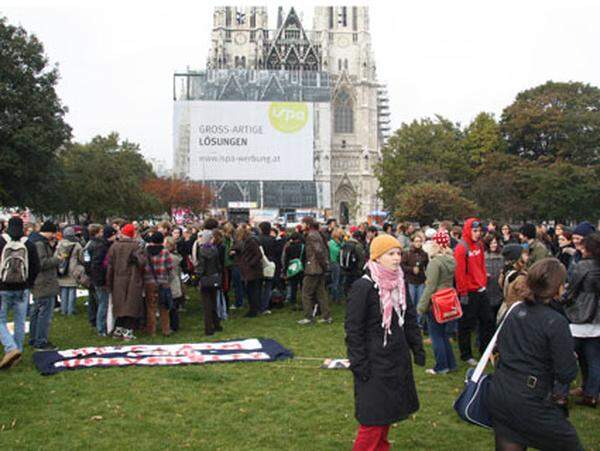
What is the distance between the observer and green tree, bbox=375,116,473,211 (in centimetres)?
4144

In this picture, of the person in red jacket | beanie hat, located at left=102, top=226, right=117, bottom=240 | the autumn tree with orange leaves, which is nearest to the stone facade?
the autumn tree with orange leaves

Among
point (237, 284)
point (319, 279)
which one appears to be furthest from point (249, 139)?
point (319, 279)

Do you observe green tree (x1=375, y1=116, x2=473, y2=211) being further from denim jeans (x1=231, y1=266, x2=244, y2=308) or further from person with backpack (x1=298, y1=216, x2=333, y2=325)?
person with backpack (x1=298, y1=216, x2=333, y2=325)

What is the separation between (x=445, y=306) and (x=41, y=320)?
5430 millimetres

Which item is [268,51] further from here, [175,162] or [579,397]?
[579,397]

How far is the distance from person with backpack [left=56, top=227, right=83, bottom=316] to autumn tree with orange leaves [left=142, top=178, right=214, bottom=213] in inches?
1486

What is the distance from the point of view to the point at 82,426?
521 centimetres

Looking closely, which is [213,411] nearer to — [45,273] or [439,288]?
[439,288]

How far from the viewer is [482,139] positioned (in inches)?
1671

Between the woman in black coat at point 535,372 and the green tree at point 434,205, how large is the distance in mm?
28924

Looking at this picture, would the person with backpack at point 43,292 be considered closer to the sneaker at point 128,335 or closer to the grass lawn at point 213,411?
the grass lawn at point 213,411

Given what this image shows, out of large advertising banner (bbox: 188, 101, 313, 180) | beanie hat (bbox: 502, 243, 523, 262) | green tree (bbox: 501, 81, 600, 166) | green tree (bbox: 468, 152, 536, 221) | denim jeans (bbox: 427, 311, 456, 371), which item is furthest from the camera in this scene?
large advertising banner (bbox: 188, 101, 313, 180)

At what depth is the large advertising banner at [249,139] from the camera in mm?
63875

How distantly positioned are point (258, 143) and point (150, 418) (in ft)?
196
